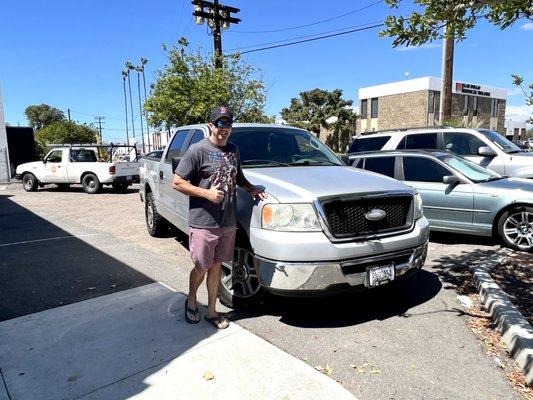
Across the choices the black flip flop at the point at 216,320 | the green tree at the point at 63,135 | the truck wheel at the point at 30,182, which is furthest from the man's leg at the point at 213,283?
the green tree at the point at 63,135

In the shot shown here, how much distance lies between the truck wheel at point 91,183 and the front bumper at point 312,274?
47.2ft

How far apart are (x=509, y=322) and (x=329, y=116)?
4877 cm

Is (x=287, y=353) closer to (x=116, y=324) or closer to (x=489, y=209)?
(x=116, y=324)

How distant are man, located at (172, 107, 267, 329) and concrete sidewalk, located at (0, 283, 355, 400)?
48cm

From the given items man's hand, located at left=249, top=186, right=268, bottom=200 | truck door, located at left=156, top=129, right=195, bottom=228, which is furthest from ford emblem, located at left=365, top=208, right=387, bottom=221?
truck door, located at left=156, top=129, right=195, bottom=228

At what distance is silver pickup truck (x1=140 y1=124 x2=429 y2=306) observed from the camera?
147 inches

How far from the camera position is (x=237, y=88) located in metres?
22.3

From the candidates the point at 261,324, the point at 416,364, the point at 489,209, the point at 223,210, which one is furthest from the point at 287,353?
the point at 489,209

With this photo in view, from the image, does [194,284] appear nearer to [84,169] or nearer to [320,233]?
[320,233]

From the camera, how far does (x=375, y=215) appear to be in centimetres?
396

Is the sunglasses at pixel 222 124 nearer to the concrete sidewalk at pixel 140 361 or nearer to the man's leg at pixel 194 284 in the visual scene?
the man's leg at pixel 194 284

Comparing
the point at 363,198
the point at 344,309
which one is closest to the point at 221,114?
the point at 363,198

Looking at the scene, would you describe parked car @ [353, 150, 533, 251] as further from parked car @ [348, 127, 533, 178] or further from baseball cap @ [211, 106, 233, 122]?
baseball cap @ [211, 106, 233, 122]

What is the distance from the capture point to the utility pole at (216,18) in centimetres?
1992
